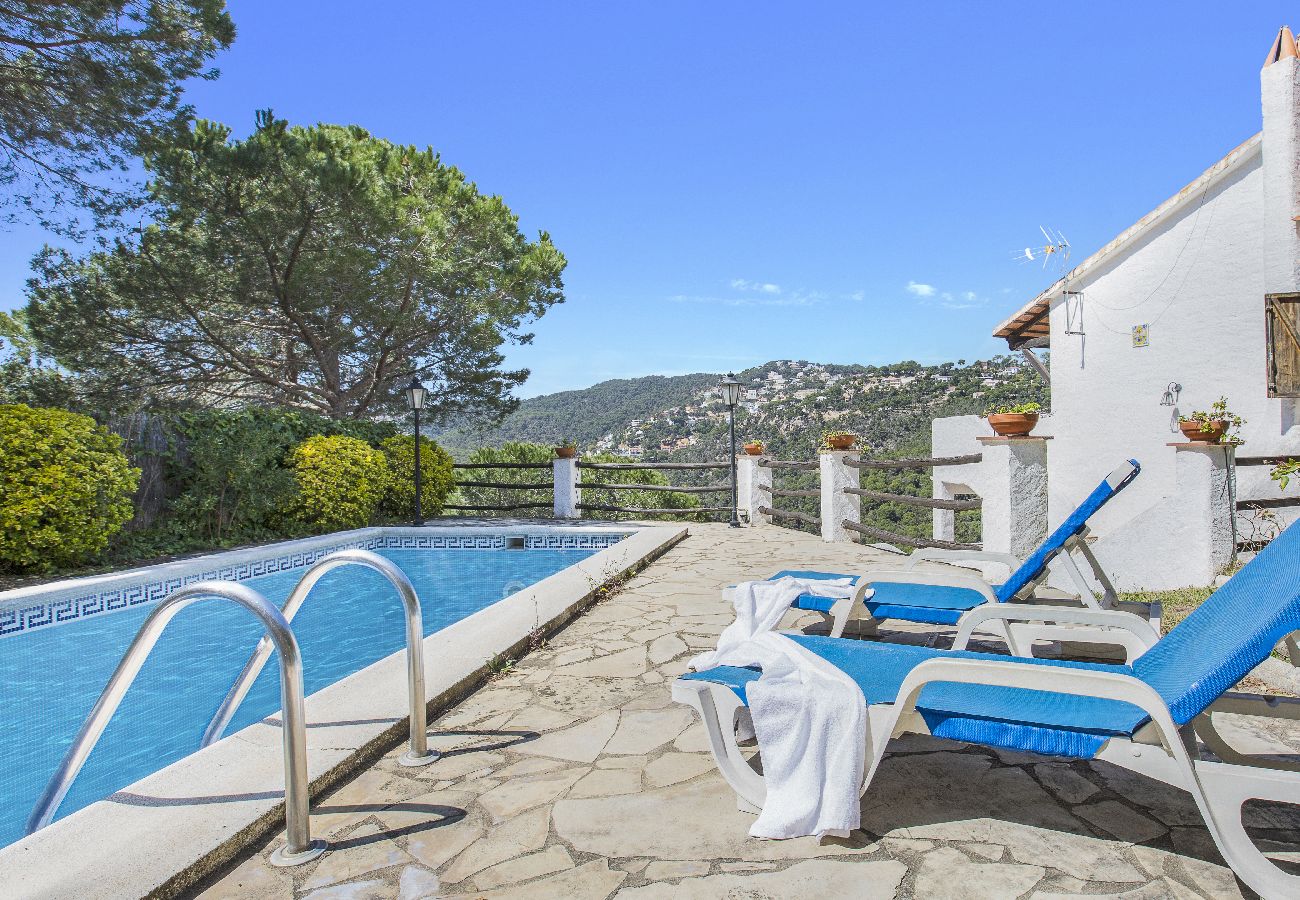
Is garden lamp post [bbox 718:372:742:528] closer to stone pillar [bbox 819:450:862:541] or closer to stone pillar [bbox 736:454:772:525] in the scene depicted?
stone pillar [bbox 736:454:772:525]

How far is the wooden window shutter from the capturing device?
7.36m

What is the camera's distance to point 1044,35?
878 cm

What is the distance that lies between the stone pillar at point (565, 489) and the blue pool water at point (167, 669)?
4003 mm

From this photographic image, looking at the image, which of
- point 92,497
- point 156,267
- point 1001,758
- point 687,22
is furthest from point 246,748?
point 156,267

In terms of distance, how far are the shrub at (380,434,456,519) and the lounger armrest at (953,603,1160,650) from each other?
10.1m

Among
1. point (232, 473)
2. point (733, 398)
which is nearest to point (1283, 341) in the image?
point (733, 398)

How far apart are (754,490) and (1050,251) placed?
240 inches

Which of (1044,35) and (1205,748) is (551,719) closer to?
(1205,748)

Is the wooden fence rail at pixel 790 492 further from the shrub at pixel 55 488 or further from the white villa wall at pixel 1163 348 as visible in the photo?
the shrub at pixel 55 488

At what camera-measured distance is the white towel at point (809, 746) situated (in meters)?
1.94

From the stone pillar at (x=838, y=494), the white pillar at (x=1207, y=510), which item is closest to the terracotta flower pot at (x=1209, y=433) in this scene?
the white pillar at (x=1207, y=510)

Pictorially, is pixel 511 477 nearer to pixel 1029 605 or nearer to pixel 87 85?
pixel 87 85

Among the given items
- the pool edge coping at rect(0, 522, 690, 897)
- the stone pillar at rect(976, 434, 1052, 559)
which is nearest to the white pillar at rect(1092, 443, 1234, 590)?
the stone pillar at rect(976, 434, 1052, 559)

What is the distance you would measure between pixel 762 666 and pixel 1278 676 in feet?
8.62
